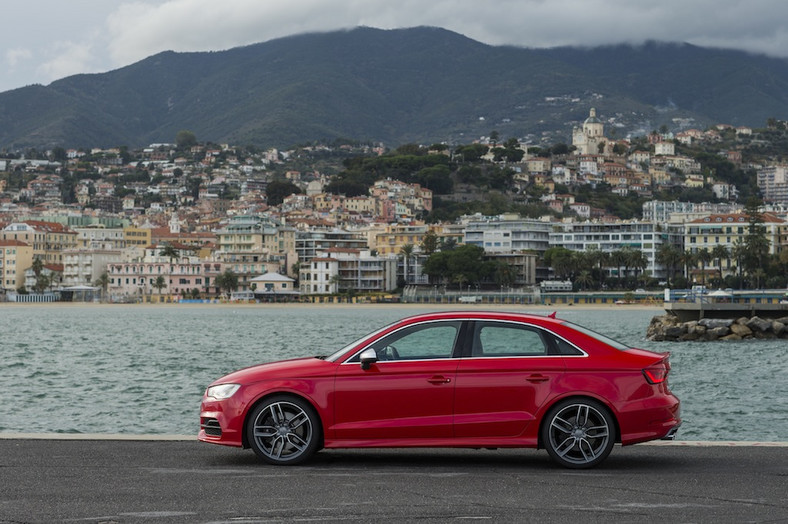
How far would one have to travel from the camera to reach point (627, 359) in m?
11.4

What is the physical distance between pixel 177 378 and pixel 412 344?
26.8m

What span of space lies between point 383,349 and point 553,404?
1607mm

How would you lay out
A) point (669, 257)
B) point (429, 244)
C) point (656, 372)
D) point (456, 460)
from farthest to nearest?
point (429, 244)
point (669, 257)
point (456, 460)
point (656, 372)

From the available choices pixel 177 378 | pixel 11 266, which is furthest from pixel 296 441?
pixel 11 266

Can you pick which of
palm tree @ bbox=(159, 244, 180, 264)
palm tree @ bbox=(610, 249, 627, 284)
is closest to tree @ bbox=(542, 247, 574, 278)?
palm tree @ bbox=(610, 249, 627, 284)

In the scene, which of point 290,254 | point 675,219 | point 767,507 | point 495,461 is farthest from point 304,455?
point 675,219

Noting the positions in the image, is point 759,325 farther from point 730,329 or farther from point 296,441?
point 296,441

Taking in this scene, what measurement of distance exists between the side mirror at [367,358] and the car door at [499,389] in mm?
767

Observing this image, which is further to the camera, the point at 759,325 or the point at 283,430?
the point at 759,325

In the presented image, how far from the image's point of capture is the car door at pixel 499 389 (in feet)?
37.0

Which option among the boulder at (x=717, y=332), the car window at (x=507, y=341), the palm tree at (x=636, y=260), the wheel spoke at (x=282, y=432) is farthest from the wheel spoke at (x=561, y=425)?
the palm tree at (x=636, y=260)

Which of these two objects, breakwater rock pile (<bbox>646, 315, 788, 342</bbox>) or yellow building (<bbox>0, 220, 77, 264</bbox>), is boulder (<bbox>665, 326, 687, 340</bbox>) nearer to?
breakwater rock pile (<bbox>646, 315, 788, 342</bbox>)

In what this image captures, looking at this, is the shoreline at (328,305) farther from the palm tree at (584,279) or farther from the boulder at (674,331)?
the boulder at (674,331)

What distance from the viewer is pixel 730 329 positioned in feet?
203
